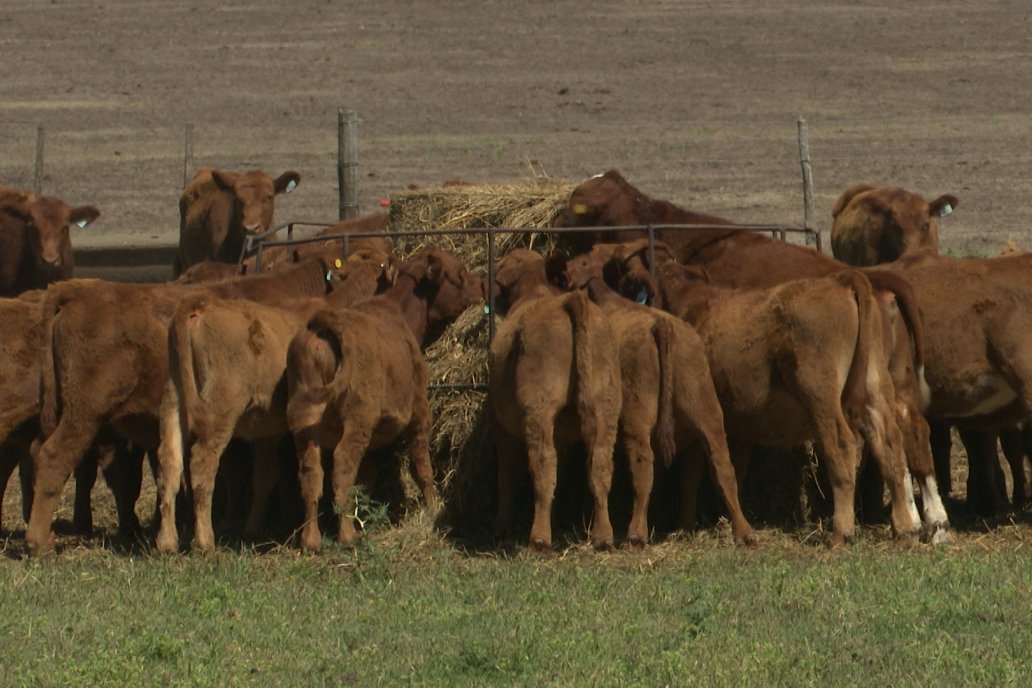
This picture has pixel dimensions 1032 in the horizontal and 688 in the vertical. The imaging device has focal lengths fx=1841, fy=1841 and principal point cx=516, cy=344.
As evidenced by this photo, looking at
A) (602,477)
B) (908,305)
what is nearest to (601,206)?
(908,305)

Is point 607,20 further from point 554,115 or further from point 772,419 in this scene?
point 772,419

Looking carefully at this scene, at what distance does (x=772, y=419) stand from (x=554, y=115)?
87.6ft

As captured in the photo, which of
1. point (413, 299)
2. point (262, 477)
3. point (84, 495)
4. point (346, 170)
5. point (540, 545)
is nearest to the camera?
point (540, 545)

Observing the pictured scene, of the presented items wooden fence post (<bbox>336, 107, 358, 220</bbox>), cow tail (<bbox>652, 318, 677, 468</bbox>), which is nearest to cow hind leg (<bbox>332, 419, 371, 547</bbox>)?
cow tail (<bbox>652, 318, 677, 468</bbox>)

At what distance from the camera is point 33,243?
18281mm

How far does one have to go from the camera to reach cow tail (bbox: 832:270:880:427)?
36.0ft

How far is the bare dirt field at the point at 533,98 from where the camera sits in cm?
3044

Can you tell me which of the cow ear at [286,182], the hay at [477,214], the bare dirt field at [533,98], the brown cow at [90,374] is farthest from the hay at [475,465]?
the bare dirt field at [533,98]

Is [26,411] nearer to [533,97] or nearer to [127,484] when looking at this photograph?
[127,484]

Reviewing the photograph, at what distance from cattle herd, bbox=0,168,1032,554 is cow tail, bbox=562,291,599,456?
1 centimetres

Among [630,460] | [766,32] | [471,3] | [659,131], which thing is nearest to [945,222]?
[659,131]

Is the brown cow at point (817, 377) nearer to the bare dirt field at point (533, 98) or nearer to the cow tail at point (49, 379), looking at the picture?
the cow tail at point (49, 379)

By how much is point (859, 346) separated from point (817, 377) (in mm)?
334

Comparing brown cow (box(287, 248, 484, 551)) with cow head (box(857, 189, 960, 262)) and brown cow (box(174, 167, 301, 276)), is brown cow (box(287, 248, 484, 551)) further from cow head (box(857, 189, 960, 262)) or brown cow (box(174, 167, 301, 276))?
brown cow (box(174, 167, 301, 276))
